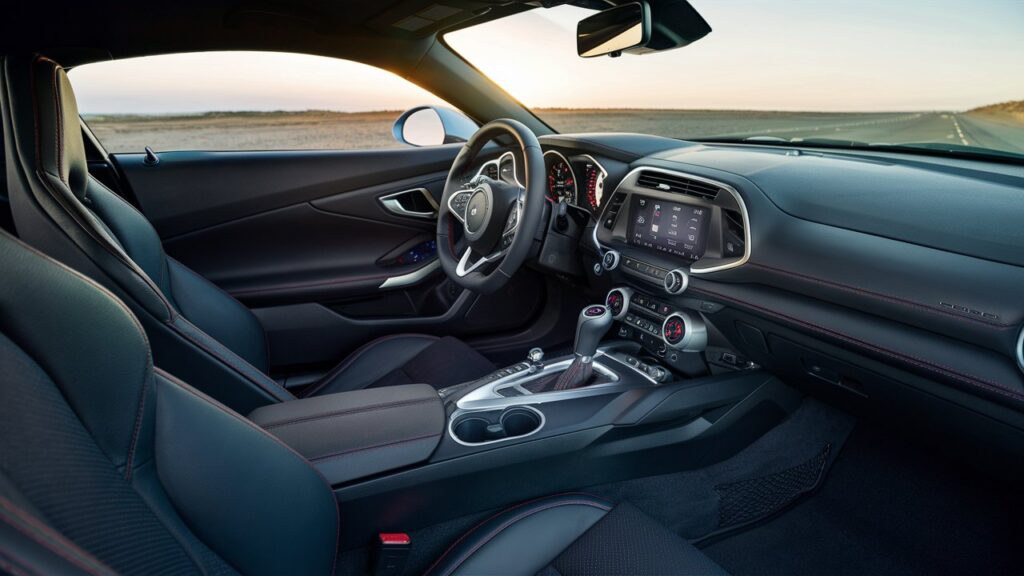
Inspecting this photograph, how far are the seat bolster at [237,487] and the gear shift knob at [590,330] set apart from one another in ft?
3.50

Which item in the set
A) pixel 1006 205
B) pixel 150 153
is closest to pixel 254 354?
pixel 150 153

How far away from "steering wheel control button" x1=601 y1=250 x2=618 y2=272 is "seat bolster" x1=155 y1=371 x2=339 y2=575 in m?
1.34

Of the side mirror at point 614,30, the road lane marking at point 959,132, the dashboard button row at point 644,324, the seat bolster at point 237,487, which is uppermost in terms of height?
the side mirror at point 614,30

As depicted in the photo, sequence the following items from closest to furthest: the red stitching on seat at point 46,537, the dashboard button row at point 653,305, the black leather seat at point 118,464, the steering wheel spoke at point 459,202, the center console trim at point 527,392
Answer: the red stitching on seat at point 46,537
the black leather seat at point 118,464
the center console trim at point 527,392
the dashboard button row at point 653,305
the steering wheel spoke at point 459,202

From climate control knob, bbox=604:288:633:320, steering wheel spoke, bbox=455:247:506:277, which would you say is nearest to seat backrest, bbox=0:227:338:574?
steering wheel spoke, bbox=455:247:506:277

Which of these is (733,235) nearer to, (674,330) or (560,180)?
(674,330)

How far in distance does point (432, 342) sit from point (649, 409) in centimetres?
97

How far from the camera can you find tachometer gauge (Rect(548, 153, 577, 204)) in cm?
245

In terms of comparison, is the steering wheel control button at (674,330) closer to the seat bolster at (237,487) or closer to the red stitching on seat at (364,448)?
the red stitching on seat at (364,448)

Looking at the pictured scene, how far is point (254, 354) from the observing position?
200 cm

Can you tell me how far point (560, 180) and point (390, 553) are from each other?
1.67m

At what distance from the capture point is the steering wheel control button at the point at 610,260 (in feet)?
6.90

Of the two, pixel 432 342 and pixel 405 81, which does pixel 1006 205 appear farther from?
pixel 405 81

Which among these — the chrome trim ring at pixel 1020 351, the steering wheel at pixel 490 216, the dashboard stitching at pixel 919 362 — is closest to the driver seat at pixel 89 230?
the steering wheel at pixel 490 216
